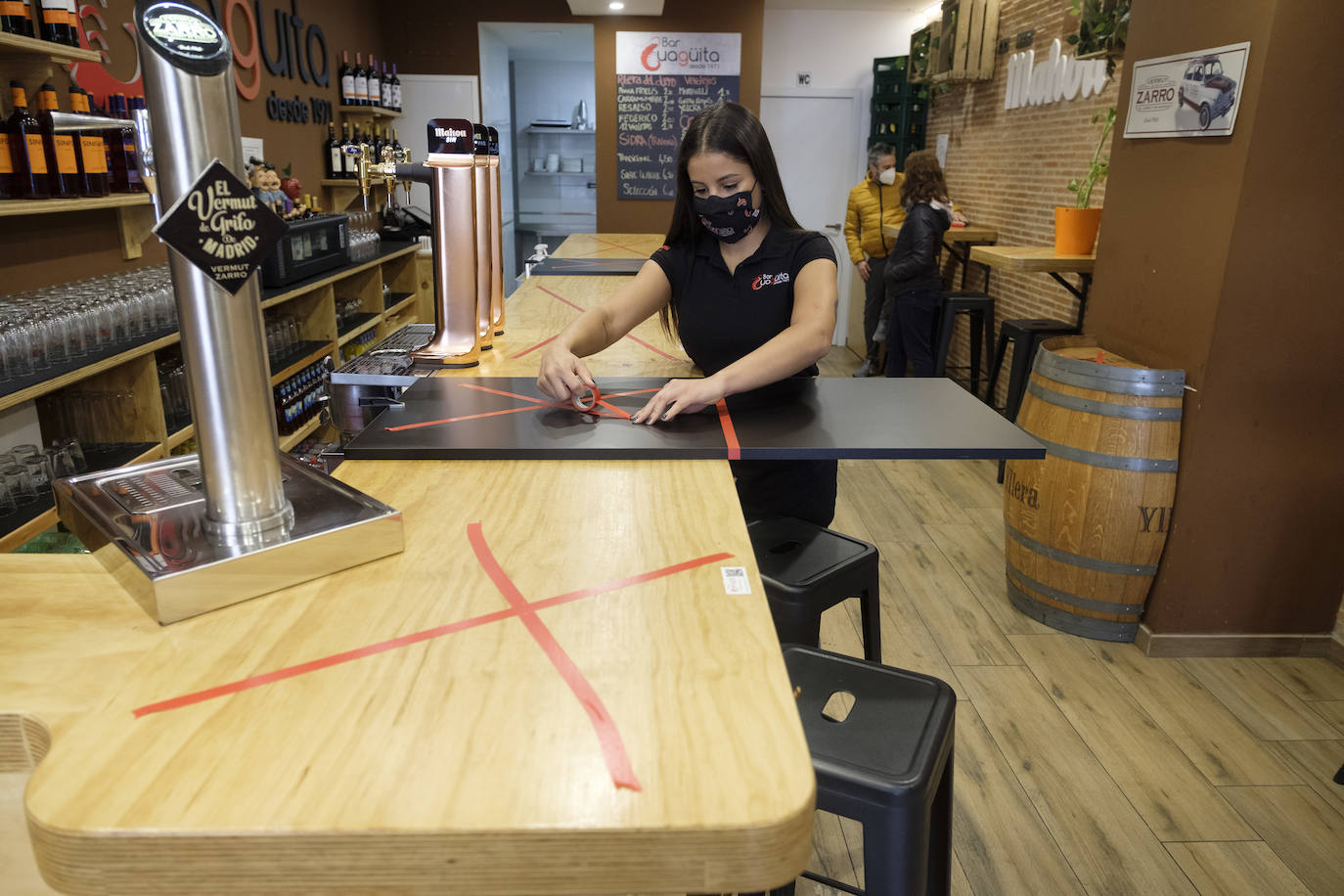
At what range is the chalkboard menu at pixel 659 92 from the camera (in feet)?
24.6

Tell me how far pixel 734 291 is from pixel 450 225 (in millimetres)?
687

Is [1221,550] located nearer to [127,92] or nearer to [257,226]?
[257,226]

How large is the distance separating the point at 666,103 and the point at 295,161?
321 centimetres

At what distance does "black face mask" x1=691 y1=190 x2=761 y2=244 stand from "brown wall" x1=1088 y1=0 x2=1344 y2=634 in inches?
57.4

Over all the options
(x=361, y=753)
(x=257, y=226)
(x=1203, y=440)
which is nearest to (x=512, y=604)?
(x=361, y=753)

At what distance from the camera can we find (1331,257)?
99.7 inches

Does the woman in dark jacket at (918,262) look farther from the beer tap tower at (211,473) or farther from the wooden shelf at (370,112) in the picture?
the beer tap tower at (211,473)

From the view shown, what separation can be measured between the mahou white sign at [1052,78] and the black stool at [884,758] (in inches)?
178

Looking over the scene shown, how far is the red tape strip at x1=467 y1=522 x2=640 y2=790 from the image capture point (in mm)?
714

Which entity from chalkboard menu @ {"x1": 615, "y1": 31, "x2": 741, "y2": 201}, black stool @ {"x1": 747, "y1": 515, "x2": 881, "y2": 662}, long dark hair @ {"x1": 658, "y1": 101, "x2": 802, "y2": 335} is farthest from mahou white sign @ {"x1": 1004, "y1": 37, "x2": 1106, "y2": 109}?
black stool @ {"x1": 747, "y1": 515, "x2": 881, "y2": 662}

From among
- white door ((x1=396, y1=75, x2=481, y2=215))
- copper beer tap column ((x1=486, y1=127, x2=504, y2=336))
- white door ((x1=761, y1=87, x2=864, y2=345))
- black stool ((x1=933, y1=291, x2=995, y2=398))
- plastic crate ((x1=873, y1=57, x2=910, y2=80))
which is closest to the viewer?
copper beer tap column ((x1=486, y1=127, x2=504, y2=336))

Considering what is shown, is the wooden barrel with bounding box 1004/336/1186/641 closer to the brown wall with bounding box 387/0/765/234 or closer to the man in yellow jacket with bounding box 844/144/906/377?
the man in yellow jacket with bounding box 844/144/906/377

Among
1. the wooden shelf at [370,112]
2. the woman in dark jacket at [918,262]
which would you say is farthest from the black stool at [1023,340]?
the wooden shelf at [370,112]

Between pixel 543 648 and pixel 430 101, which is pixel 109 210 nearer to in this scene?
pixel 543 648
